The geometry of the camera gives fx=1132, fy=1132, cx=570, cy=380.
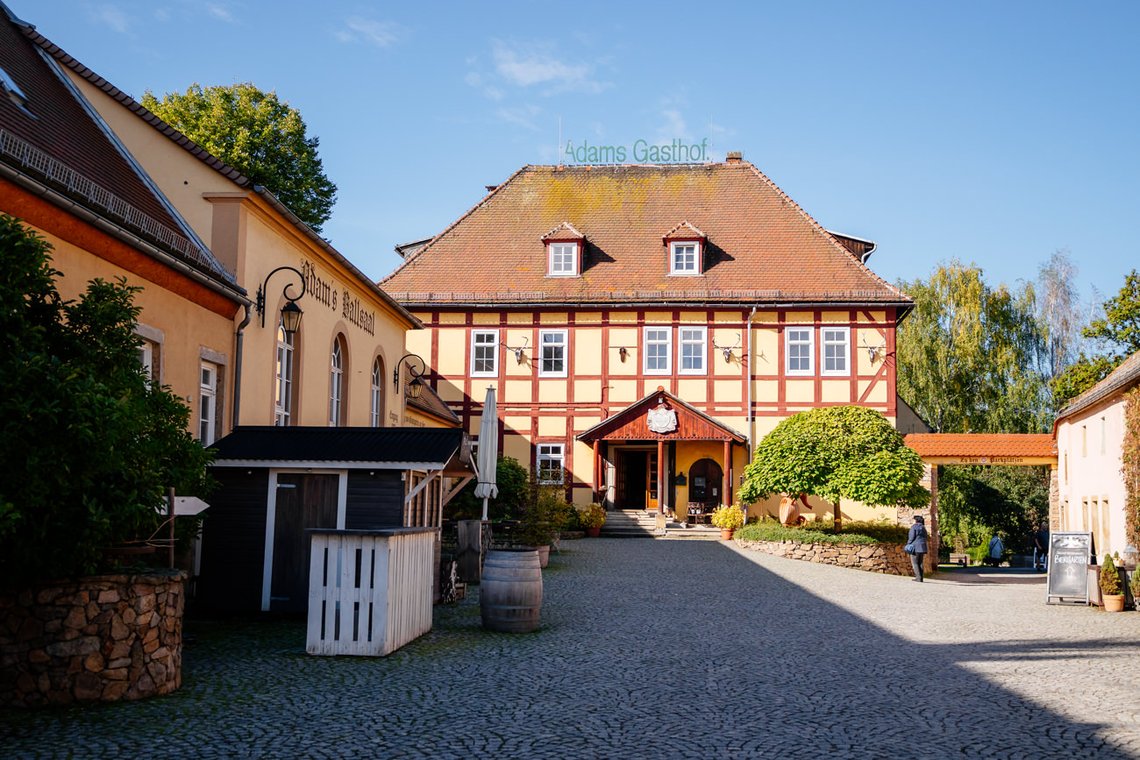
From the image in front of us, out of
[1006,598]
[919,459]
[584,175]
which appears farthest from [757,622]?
[584,175]

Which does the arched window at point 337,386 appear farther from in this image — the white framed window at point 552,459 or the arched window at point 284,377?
the white framed window at point 552,459

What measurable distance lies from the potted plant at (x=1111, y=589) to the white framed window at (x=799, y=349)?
1578 centimetres

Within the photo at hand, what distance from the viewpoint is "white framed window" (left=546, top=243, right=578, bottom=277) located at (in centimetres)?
3434

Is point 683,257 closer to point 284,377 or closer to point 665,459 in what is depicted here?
point 665,459

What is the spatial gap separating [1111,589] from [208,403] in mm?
13338

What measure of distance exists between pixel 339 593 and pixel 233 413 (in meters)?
5.24

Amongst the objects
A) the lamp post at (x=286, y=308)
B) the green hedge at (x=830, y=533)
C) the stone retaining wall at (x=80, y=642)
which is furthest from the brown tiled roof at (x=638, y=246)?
the stone retaining wall at (x=80, y=642)

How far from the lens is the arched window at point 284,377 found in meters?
17.3

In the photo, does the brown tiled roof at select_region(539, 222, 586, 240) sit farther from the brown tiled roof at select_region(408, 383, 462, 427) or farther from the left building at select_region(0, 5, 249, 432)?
the left building at select_region(0, 5, 249, 432)

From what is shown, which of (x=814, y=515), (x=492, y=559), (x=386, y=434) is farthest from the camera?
(x=814, y=515)

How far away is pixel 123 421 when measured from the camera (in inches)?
300

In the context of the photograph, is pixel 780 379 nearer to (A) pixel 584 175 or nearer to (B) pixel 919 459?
(B) pixel 919 459

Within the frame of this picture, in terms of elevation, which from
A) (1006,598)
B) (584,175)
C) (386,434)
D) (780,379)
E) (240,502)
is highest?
(584,175)

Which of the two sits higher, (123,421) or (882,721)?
(123,421)
